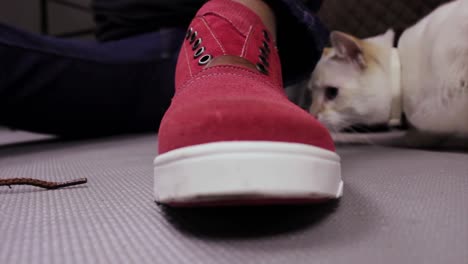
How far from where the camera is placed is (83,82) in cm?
97

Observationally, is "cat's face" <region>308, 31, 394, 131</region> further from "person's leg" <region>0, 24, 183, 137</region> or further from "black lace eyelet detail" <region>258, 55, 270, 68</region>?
"black lace eyelet detail" <region>258, 55, 270, 68</region>

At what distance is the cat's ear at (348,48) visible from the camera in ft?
2.92

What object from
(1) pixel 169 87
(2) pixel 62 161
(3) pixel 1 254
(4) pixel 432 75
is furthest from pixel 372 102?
(3) pixel 1 254

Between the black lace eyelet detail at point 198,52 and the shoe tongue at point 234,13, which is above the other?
the shoe tongue at point 234,13

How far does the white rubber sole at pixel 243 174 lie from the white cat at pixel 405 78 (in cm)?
53

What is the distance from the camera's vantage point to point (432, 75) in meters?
0.75

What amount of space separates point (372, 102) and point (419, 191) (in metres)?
0.55

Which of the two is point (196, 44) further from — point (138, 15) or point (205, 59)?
point (138, 15)

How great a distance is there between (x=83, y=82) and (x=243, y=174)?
0.82 m

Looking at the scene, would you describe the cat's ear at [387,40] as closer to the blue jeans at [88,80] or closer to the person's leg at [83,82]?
the blue jeans at [88,80]

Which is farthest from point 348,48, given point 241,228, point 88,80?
point 241,228

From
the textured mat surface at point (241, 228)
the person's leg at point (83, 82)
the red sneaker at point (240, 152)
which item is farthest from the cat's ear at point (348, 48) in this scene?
the red sneaker at point (240, 152)

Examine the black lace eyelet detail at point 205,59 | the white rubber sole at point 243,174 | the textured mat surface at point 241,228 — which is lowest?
the textured mat surface at point 241,228

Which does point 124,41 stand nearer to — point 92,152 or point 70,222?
point 92,152
